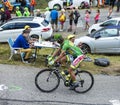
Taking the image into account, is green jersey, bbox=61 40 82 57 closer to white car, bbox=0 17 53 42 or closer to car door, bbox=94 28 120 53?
car door, bbox=94 28 120 53

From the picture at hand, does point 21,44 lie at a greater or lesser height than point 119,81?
greater

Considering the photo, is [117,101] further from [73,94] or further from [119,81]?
[119,81]

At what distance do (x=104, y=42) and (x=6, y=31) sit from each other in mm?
6374

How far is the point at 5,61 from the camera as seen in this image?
15.4m

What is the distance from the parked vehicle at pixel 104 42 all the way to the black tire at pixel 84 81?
6898 mm

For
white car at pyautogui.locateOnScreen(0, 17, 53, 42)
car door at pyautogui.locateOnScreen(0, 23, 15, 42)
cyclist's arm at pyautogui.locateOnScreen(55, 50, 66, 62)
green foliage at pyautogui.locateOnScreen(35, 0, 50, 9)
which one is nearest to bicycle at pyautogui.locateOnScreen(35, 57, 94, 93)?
cyclist's arm at pyautogui.locateOnScreen(55, 50, 66, 62)

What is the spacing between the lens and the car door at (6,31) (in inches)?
880

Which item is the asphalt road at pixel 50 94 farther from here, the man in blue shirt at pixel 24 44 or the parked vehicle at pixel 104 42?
the parked vehicle at pixel 104 42

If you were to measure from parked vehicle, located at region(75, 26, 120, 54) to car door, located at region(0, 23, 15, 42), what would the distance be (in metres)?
5.02

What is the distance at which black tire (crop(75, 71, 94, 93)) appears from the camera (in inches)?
457

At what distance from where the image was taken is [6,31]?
73.6 feet

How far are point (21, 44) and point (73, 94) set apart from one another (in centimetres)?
443

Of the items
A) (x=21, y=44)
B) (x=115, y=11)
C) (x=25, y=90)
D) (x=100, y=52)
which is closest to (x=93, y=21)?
(x=115, y=11)

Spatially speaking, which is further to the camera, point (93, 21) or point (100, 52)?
point (93, 21)
